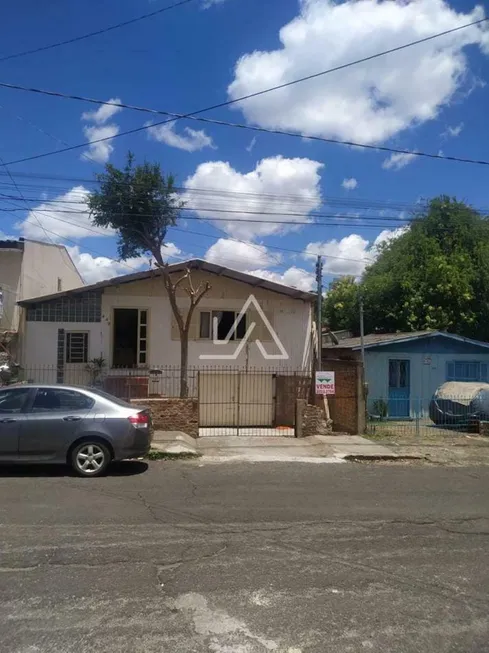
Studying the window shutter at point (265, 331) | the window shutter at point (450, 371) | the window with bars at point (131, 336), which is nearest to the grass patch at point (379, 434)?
the window shutter at point (265, 331)

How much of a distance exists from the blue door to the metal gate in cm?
479

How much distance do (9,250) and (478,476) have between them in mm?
15599

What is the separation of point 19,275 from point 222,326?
7.39 meters

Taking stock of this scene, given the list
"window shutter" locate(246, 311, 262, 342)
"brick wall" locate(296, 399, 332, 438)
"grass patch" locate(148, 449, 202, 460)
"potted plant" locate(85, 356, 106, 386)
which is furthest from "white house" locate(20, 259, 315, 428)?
"grass patch" locate(148, 449, 202, 460)

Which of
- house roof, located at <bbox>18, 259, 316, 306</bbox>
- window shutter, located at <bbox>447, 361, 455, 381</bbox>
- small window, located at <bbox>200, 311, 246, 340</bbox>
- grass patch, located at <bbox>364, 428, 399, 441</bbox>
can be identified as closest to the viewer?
grass patch, located at <bbox>364, 428, 399, 441</bbox>

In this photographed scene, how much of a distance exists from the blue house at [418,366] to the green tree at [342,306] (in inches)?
320

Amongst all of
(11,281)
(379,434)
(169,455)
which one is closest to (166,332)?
(169,455)

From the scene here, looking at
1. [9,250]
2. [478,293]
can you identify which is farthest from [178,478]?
[478,293]

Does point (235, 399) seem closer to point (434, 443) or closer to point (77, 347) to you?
point (77, 347)

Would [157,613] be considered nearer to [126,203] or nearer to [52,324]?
[52,324]

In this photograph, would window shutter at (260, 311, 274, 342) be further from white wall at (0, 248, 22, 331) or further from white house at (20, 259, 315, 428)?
white wall at (0, 248, 22, 331)

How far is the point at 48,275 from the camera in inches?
851

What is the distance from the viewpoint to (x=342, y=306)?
96.3 ft

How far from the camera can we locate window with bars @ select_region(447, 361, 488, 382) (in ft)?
62.1
